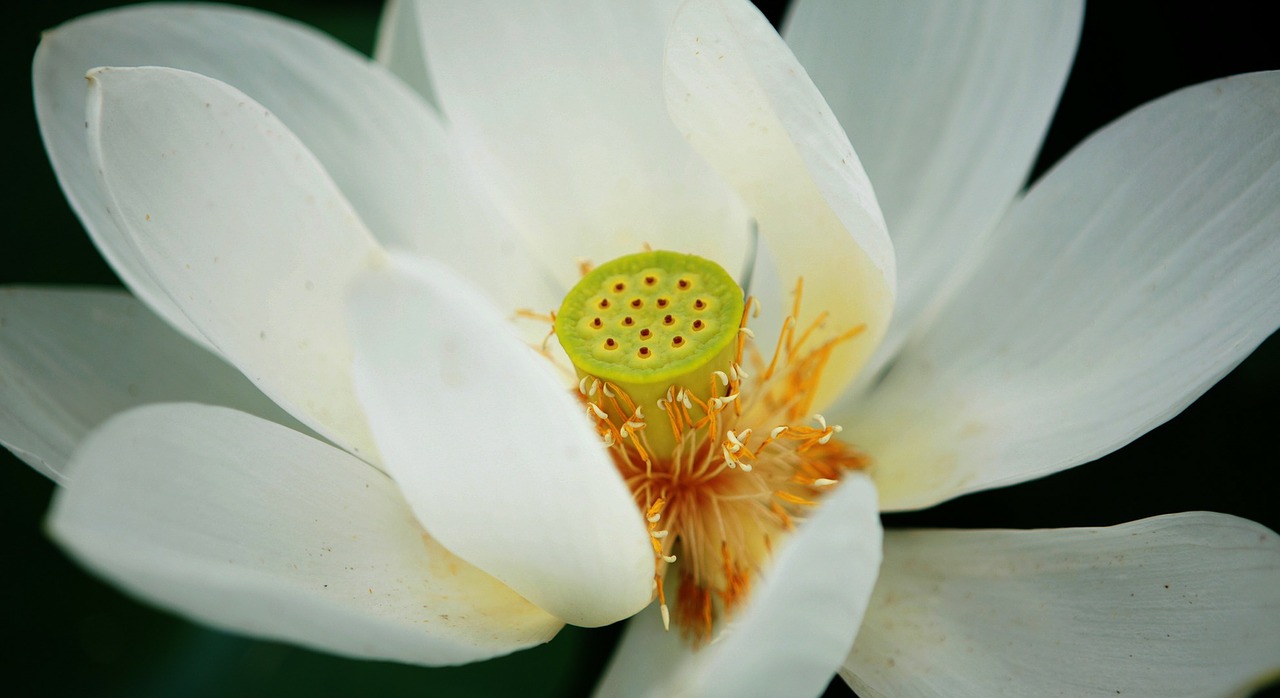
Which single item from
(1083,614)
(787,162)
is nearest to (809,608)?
(1083,614)

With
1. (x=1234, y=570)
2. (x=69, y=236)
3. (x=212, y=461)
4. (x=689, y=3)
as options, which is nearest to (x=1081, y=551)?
(x=1234, y=570)

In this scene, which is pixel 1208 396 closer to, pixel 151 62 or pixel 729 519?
pixel 729 519

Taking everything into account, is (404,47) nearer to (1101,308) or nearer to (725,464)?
(725,464)

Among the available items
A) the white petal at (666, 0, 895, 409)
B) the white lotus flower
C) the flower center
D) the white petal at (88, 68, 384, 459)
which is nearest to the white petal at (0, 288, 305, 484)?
the white lotus flower

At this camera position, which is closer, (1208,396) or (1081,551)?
(1081,551)

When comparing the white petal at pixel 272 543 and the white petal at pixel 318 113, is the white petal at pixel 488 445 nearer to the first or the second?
the white petal at pixel 272 543
